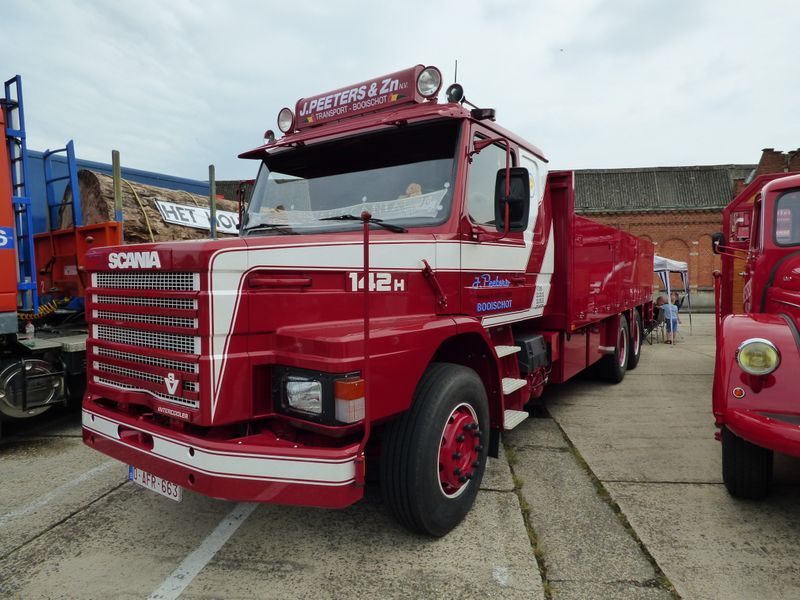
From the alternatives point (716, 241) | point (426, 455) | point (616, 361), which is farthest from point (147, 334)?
point (616, 361)

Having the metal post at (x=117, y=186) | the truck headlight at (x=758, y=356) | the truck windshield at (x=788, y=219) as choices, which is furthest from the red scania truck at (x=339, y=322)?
the metal post at (x=117, y=186)

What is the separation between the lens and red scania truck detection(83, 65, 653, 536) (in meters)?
2.42

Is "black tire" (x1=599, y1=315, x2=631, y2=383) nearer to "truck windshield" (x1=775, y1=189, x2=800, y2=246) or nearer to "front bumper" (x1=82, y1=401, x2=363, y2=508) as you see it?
"truck windshield" (x1=775, y1=189, x2=800, y2=246)

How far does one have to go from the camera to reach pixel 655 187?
31.0m

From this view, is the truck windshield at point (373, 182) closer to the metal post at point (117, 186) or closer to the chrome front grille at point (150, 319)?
the chrome front grille at point (150, 319)

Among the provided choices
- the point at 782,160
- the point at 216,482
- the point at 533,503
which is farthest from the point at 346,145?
the point at 782,160

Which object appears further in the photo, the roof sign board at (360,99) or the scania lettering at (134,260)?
the roof sign board at (360,99)

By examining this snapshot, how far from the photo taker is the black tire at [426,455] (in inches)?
111

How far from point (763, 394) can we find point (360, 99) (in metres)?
3.18

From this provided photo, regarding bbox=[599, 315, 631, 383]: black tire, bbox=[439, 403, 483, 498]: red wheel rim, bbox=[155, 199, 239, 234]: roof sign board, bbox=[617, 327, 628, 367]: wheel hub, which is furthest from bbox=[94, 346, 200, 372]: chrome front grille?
bbox=[617, 327, 628, 367]: wheel hub

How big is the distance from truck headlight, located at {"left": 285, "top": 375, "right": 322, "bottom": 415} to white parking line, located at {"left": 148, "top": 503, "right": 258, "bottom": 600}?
1122 millimetres

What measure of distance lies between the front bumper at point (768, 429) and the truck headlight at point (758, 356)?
25 cm

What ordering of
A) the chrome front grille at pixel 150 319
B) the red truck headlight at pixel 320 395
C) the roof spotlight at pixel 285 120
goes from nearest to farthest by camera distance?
1. the red truck headlight at pixel 320 395
2. the chrome front grille at pixel 150 319
3. the roof spotlight at pixel 285 120

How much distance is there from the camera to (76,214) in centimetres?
565
